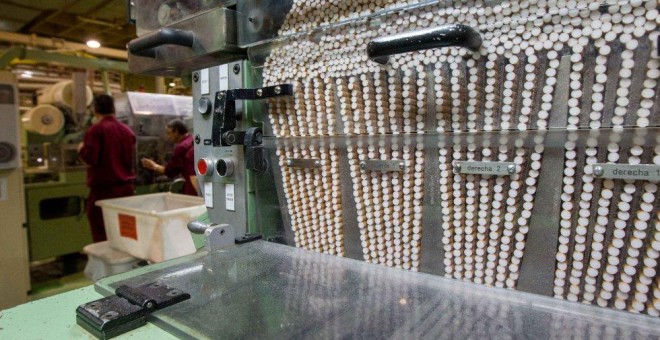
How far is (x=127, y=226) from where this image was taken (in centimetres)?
245

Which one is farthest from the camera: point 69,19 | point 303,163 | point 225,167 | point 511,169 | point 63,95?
point 69,19

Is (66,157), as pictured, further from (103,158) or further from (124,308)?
(124,308)

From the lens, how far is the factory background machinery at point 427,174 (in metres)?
0.65

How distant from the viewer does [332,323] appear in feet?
2.15

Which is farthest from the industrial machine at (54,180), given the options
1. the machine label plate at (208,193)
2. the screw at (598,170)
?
the screw at (598,170)

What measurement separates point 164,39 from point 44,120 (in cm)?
357

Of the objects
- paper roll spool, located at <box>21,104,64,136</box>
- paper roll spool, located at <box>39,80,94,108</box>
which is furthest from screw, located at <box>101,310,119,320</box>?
paper roll spool, located at <box>39,80,94,108</box>

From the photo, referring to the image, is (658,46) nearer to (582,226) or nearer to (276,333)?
(582,226)

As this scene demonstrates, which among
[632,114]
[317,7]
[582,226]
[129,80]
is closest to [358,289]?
[582,226]

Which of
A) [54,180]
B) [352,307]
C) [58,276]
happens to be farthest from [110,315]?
[58,276]

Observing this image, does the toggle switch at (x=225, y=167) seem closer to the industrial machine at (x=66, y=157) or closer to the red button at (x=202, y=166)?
the red button at (x=202, y=166)

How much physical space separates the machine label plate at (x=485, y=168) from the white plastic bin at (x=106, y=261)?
7.96 ft

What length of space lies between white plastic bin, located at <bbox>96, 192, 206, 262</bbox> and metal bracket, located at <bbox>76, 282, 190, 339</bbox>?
5.09ft

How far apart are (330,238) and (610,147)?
A: 629 mm
